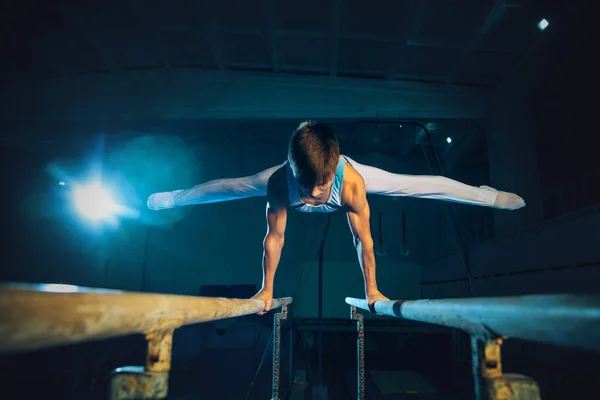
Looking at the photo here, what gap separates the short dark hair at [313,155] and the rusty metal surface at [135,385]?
6.26ft

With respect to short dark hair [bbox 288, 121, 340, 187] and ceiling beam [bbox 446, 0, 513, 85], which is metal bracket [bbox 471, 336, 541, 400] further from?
ceiling beam [bbox 446, 0, 513, 85]

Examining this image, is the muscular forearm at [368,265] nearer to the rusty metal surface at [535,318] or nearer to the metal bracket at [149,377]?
the rusty metal surface at [535,318]

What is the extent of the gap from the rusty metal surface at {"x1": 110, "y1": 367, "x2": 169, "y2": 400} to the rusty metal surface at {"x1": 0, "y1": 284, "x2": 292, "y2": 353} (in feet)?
0.45

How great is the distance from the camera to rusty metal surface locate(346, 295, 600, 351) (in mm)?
690

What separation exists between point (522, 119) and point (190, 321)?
8.58 meters

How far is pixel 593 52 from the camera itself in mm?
5871

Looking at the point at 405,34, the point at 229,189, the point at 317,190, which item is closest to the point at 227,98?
the point at 405,34

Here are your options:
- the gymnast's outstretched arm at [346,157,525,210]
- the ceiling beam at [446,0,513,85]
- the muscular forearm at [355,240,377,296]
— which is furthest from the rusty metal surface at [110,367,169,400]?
the ceiling beam at [446,0,513,85]

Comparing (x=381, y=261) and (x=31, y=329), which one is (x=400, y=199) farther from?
(x=31, y=329)

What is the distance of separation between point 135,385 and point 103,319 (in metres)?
0.43

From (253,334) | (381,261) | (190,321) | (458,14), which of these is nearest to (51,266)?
(253,334)

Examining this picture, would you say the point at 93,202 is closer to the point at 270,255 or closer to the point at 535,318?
the point at 270,255

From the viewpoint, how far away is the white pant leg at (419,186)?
3613 millimetres

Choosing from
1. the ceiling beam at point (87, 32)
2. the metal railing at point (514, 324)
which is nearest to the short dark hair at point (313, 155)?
the metal railing at point (514, 324)
